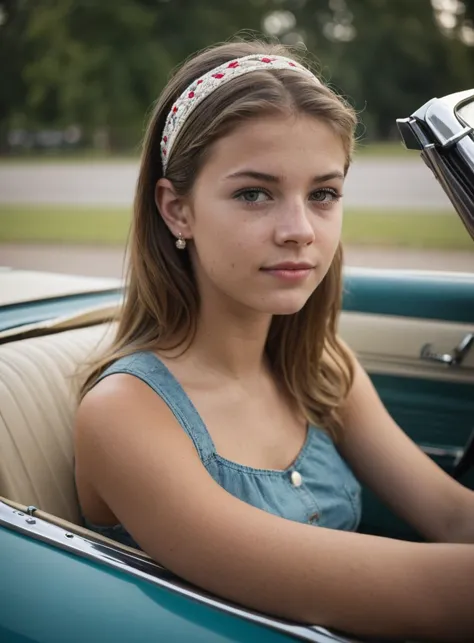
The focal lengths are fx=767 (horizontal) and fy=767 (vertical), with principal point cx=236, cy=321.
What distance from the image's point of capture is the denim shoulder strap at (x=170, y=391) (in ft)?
4.47

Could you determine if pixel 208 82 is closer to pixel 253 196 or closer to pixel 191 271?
pixel 253 196

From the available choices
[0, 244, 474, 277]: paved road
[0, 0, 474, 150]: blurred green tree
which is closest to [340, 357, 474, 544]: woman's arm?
→ [0, 244, 474, 277]: paved road

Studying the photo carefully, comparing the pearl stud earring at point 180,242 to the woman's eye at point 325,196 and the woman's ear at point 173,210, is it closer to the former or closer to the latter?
the woman's ear at point 173,210

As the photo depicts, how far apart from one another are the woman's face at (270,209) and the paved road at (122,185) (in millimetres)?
13282

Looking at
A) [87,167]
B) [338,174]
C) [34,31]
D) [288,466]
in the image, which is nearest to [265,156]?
[338,174]

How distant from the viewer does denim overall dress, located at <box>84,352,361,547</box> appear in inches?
53.9

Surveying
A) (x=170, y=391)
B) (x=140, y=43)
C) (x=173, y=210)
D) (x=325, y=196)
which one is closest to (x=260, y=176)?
(x=325, y=196)

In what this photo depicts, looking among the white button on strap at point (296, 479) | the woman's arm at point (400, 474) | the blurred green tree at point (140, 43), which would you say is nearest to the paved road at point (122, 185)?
the blurred green tree at point (140, 43)

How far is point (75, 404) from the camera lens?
1.70 meters

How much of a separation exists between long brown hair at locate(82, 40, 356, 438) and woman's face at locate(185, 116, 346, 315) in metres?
0.04

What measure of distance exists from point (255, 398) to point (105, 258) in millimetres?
8645

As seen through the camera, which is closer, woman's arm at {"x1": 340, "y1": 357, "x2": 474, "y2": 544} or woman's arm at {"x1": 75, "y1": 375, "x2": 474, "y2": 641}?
woman's arm at {"x1": 75, "y1": 375, "x2": 474, "y2": 641}

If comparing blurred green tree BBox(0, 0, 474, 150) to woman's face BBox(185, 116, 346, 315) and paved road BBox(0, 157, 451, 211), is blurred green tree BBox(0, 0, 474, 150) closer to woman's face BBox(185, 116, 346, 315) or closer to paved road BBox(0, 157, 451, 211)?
paved road BBox(0, 157, 451, 211)

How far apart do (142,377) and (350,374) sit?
1.93 feet
